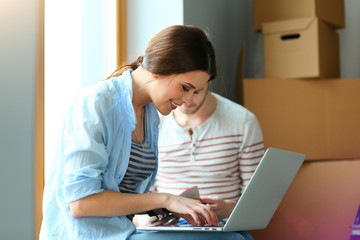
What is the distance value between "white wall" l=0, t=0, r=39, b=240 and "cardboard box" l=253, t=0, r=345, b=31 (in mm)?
1303

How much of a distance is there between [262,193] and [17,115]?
644 millimetres

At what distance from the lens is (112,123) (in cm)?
107

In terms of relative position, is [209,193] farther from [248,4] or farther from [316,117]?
[248,4]

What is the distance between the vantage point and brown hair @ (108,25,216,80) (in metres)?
1.12

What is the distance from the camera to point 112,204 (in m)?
1.02

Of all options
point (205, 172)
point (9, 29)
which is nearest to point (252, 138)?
point (205, 172)

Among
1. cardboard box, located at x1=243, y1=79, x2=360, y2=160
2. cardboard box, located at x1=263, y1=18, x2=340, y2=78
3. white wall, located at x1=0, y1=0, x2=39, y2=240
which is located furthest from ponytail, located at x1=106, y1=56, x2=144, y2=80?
Answer: cardboard box, located at x1=263, y1=18, x2=340, y2=78

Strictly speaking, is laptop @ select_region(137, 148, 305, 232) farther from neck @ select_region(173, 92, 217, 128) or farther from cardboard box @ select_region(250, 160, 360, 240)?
cardboard box @ select_region(250, 160, 360, 240)

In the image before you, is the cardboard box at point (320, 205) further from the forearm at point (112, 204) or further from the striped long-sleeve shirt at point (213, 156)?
the forearm at point (112, 204)

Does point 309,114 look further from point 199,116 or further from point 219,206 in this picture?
point 219,206

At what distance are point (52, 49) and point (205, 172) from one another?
2.14 ft

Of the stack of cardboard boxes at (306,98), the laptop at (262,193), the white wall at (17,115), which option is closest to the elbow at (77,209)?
the laptop at (262,193)

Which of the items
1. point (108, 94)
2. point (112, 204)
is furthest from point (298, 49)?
point (112, 204)

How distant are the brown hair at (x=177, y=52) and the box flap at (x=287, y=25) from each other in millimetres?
1078
